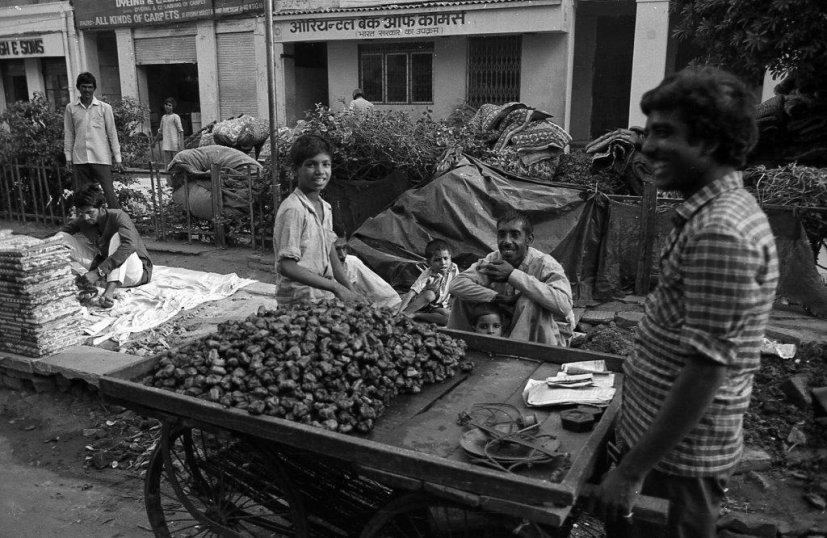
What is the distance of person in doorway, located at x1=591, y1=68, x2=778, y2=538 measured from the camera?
5.57 feet

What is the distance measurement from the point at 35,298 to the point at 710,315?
4906 mm

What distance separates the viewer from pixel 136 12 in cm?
1838

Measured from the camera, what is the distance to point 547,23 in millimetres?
13203

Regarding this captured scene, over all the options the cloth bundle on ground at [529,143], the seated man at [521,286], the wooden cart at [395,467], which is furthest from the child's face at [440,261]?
the cloth bundle on ground at [529,143]

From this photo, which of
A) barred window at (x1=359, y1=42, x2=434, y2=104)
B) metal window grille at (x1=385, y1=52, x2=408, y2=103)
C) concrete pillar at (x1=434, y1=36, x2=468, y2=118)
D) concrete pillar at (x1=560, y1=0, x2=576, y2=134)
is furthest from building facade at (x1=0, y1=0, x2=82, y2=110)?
concrete pillar at (x1=560, y1=0, x2=576, y2=134)

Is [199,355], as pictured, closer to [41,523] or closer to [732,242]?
[41,523]

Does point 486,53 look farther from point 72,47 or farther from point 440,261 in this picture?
point 72,47

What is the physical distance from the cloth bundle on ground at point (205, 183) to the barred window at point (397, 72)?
6.78m

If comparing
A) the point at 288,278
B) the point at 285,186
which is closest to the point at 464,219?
the point at 285,186

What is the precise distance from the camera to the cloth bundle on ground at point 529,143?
8.76 m

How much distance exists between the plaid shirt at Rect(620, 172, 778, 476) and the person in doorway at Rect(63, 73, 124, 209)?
318 inches

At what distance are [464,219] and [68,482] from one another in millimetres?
4232

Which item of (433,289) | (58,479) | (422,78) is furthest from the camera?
(422,78)

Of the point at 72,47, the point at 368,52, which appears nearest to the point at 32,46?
the point at 72,47
